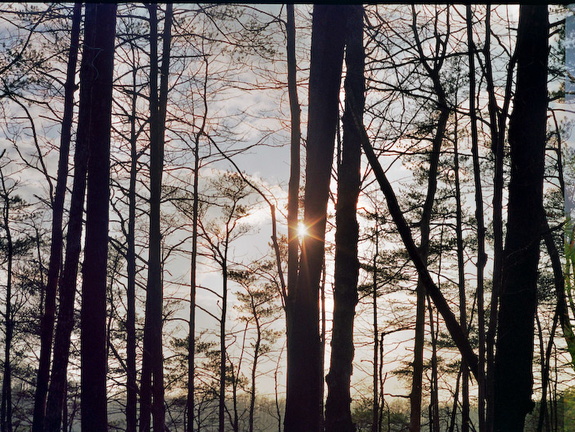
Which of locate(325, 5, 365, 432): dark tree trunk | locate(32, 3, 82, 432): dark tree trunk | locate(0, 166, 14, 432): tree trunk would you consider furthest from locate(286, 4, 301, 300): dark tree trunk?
locate(0, 166, 14, 432): tree trunk

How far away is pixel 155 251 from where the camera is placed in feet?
32.8

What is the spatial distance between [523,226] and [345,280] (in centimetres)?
364

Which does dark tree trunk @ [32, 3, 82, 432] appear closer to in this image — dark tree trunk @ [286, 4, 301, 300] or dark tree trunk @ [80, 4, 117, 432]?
dark tree trunk @ [80, 4, 117, 432]

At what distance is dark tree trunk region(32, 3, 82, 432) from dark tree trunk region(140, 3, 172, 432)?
1.65 m

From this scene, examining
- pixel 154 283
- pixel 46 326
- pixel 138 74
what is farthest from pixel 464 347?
pixel 138 74

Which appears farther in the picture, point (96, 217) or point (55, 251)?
point (55, 251)

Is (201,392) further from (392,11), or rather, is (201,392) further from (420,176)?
(392,11)

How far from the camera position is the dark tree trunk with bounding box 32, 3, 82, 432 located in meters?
10.7

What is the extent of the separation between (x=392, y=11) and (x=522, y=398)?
5872 millimetres

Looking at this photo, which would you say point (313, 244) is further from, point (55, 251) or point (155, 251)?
point (55, 251)

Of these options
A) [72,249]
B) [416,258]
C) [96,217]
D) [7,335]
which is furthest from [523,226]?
[7,335]

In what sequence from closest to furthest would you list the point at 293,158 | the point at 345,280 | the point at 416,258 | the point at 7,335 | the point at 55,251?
1. the point at 416,258
2. the point at 345,280
3. the point at 293,158
4. the point at 55,251
5. the point at 7,335

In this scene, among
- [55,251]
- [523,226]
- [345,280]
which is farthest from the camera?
[55,251]

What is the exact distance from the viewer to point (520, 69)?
14.5ft
